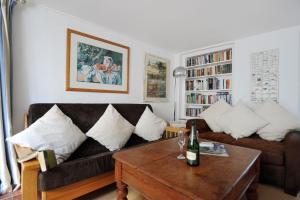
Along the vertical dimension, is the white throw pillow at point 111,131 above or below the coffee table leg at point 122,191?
above

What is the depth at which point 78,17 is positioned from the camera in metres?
2.28

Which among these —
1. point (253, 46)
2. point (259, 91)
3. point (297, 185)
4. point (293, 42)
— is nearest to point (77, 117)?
point (297, 185)

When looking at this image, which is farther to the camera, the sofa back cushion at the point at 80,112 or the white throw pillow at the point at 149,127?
the white throw pillow at the point at 149,127

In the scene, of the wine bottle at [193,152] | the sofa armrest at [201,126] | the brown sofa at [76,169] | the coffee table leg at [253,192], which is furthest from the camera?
the sofa armrest at [201,126]

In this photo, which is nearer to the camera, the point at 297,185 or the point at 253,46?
the point at 297,185

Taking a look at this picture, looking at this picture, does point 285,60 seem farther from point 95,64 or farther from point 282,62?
point 95,64

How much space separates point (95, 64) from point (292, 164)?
286 centimetres

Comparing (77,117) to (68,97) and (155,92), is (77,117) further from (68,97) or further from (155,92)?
(155,92)

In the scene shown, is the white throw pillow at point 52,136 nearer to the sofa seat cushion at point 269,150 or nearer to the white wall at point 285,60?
the sofa seat cushion at point 269,150

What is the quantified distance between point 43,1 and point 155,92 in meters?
2.36

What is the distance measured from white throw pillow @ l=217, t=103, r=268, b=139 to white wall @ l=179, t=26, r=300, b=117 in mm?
530

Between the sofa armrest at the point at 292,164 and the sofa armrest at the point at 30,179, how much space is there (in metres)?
2.51

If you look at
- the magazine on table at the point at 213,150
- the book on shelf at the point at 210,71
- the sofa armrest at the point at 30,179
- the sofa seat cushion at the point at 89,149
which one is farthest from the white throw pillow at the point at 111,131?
the book on shelf at the point at 210,71

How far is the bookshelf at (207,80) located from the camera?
126 inches
